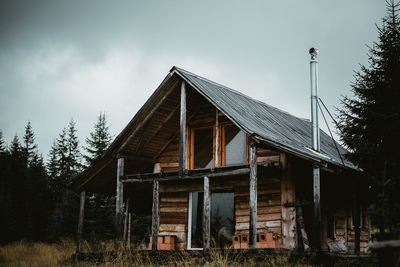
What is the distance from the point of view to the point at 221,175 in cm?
1415

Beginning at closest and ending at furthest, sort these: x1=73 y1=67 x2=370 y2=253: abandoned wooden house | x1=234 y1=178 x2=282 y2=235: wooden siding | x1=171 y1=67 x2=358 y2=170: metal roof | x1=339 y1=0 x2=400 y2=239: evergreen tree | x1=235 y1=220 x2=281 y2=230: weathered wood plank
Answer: x1=339 y1=0 x2=400 y2=239: evergreen tree < x1=171 y1=67 x2=358 y2=170: metal roof < x1=73 y1=67 x2=370 y2=253: abandoned wooden house < x1=235 y1=220 x2=281 y2=230: weathered wood plank < x1=234 y1=178 x2=282 y2=235: wooden siding

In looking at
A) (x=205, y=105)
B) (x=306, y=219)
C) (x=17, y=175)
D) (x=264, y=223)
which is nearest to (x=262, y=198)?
(x=264, y=223)

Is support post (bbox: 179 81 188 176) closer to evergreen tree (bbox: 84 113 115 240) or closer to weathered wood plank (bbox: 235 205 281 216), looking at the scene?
weathered wood plank (bbox: 235 205 281 216)

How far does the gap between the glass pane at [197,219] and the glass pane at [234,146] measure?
199cm

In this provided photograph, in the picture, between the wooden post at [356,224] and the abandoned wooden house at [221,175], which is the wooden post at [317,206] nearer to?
the abandoned wooden house at [221,175]

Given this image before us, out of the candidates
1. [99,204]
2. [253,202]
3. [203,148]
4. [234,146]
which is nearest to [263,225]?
[253,202]

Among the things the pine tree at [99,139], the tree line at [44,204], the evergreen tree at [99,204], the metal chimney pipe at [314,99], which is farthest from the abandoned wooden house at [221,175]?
the pine tree at [99,139]

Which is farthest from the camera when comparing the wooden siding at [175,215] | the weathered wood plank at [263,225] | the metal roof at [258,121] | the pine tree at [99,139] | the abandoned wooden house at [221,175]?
the pine tree at [99,139]

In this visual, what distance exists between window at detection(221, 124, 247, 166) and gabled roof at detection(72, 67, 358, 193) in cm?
77

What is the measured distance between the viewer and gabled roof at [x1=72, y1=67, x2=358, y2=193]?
13773 millimetres

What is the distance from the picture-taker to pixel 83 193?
1802 centimetres

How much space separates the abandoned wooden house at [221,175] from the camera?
1454 cm

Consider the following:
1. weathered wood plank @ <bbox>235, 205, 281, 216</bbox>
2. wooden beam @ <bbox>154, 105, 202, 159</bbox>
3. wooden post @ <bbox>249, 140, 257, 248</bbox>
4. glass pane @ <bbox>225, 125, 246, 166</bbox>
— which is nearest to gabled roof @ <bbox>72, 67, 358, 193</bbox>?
wooden post @ <bbox>249, 140, 257, 248</bbox>

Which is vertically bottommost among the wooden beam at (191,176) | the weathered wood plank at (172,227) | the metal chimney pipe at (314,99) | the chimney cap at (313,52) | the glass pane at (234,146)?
the weathered wood plank at (172,227)
